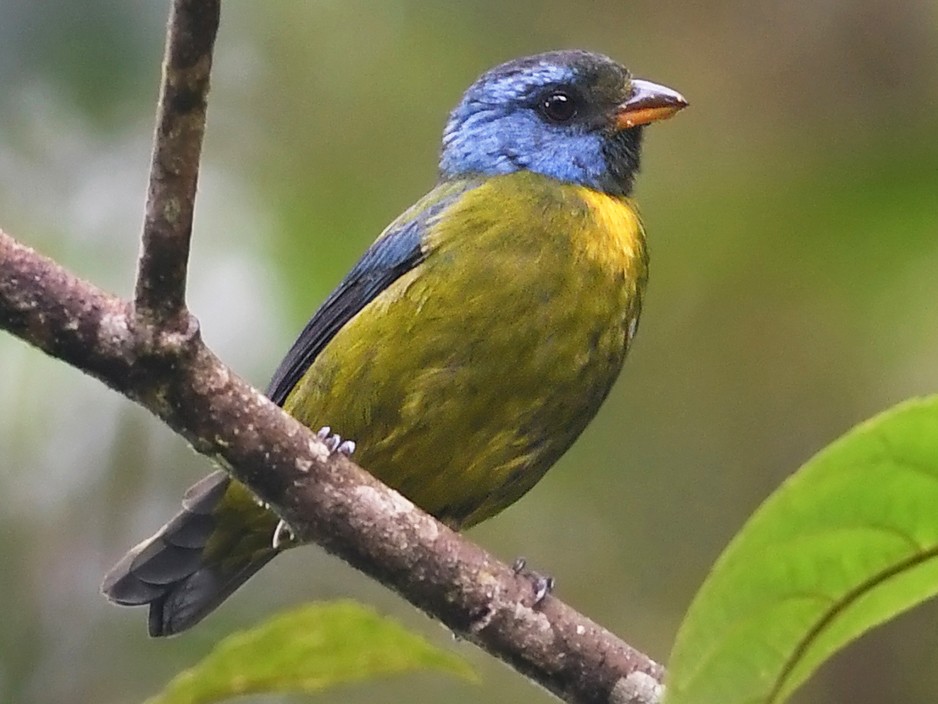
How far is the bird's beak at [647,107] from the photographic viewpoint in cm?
369

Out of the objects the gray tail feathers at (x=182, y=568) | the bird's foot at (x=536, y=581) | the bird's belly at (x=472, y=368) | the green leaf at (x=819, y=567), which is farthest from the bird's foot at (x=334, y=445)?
the green leaf at (x=819, y=567)

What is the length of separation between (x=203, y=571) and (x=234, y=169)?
166 cm

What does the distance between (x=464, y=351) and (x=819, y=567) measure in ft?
5.86

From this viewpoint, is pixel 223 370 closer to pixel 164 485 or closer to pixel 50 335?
pixel 50 335

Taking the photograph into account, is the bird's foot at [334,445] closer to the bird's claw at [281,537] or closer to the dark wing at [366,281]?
the bird's claw at [281,537]

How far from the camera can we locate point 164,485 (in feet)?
14.6

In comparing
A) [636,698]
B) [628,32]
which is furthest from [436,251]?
[628,32]

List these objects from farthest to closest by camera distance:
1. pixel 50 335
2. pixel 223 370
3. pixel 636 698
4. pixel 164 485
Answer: pixel 164 485, pixel 636 698, pixel 223 370, pixel 50 335

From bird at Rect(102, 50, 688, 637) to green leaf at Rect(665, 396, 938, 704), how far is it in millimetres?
1567

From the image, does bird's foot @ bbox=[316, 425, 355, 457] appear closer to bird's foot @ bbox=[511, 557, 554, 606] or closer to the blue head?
bird's foot @ bbox=[511, 557, 554, 606]

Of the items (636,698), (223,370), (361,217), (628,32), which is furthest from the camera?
(628,32)

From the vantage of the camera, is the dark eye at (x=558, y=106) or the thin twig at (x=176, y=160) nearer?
the thin twig at (x=176, y=160)

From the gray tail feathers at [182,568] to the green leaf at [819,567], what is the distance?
2.15m

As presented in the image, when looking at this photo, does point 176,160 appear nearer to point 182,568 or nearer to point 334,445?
point 334,445
